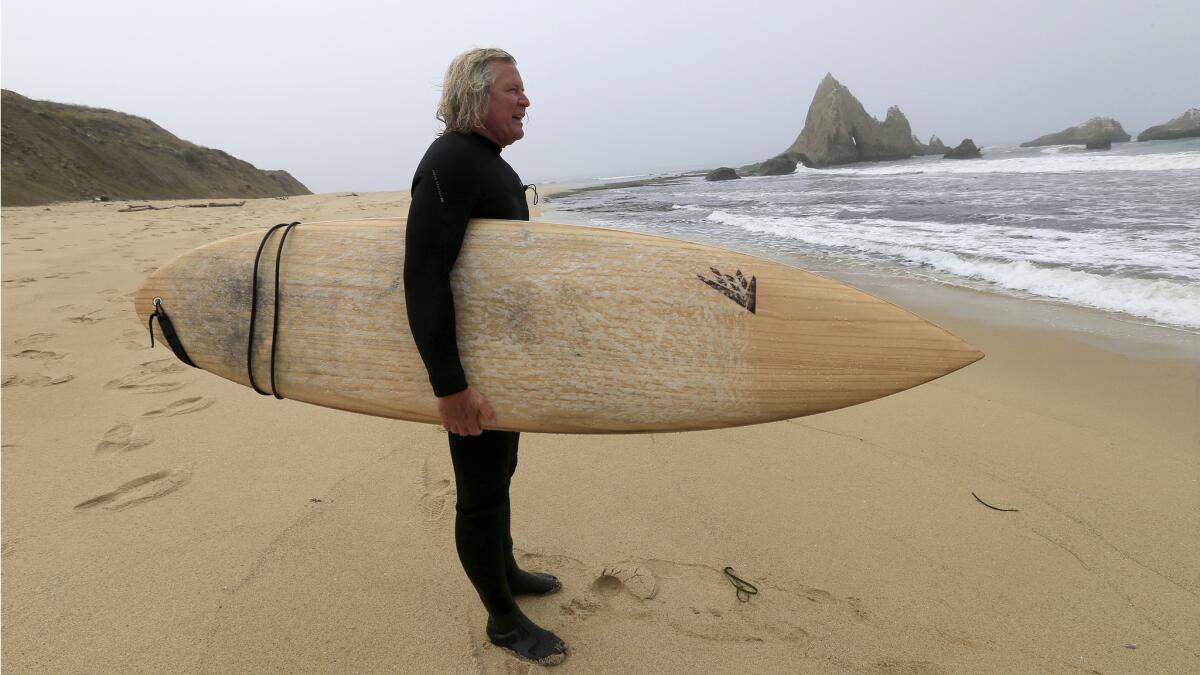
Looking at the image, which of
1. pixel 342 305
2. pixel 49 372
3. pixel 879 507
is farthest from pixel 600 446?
pixel 49 372

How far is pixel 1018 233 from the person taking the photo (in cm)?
822

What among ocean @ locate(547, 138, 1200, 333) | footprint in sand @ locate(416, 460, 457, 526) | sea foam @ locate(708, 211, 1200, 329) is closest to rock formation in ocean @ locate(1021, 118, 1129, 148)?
ocean @ locate(547, 138, 1200, 333)

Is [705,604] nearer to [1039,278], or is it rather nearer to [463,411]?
[463,411]

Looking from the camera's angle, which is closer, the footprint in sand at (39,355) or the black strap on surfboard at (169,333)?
the black strap on surfboard at (169,333)

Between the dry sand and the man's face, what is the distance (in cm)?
141

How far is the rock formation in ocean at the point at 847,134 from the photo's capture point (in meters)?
52.7

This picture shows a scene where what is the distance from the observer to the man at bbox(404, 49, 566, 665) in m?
1.25

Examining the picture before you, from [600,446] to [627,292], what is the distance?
4.24 feet

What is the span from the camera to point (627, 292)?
1556 millimetres

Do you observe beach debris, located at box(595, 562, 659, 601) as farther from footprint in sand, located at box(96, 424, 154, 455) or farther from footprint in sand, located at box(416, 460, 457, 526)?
footprint in sand, located at box(96, 424, 154, 455)

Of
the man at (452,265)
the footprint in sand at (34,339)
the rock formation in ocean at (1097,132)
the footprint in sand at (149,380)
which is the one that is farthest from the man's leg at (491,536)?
the rock formation in ocean at (1097,132)

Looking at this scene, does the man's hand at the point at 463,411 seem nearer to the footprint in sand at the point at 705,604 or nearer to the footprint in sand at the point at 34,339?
the footprint in sand at the point at 705,604

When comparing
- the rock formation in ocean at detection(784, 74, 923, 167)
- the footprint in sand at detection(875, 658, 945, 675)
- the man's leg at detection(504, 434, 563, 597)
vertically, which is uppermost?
the rock formation in ocean at detection(784, 74, 923, 167)

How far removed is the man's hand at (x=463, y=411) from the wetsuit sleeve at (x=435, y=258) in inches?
1.9
